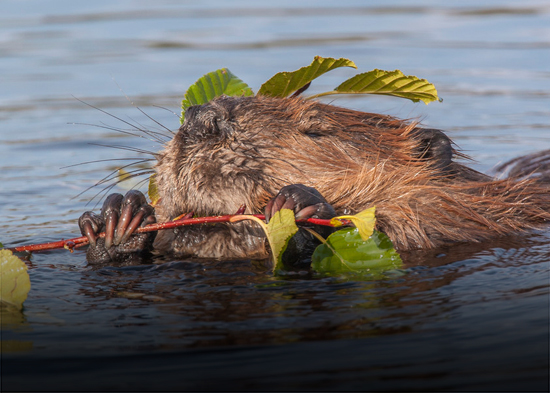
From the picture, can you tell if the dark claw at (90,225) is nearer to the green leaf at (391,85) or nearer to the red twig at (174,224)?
the red twig at (174,224)

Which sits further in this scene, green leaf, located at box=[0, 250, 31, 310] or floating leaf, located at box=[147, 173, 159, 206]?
floating leaf, located at box=[147, 173, 159, 206]

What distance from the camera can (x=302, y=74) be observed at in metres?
3.50

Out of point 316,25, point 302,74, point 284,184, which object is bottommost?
A: point 284,184

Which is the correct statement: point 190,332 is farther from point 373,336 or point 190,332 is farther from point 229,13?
point 229,13

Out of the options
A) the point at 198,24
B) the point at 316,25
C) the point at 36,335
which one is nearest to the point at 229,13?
the point at 198,24

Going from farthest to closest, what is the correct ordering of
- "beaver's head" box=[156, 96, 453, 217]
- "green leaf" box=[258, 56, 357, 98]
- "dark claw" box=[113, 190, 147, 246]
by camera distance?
"green leaf" box=[258, 56, 357, 98]
"dark claw" box=[113, 190, 147, 246]
"beaver's head" box=[156, 96, 453, 217]

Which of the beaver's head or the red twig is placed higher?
the beaver's head

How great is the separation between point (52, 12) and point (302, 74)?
1029 cm

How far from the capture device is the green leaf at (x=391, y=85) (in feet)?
11.4

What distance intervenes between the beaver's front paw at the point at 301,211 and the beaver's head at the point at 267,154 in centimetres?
20

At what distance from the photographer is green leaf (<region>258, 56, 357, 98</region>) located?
135 inches

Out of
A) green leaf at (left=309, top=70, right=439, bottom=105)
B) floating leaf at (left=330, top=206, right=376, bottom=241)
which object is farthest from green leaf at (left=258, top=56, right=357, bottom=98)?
→ floating leaf at (left=330, top=206, right=376, bottom=241)

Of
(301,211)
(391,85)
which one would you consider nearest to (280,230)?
(301,211)

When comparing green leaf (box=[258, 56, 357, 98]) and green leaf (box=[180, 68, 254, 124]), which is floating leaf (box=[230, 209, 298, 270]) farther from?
green leaf (box=[180, 68, 254, 124])
